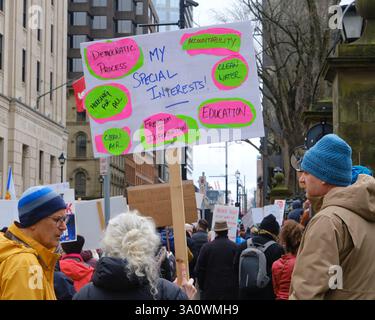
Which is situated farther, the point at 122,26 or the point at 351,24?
the point at 122,26

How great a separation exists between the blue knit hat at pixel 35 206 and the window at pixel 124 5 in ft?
337

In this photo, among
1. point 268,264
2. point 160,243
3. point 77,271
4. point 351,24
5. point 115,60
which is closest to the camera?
point 160,243

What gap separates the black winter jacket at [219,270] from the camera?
10898 millimetres

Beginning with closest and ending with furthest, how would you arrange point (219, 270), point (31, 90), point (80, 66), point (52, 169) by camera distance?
1. point (219, 270)
2. point (31, 90)
3. point (52, 169)
4. point (80, 66)

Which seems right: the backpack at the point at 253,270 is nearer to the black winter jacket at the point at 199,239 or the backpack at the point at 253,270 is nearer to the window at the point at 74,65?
the black winter jacket at the point at 199,239

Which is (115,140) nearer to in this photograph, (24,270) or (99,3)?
(24,270)

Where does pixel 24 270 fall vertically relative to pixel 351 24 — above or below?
below

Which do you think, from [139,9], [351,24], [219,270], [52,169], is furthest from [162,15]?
[219,270]

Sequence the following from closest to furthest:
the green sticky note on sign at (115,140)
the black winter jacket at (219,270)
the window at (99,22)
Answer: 1. the green sticky note on sign at (115,140)
2. the black winter jacket at (219,270)
3. the window at (99,22)

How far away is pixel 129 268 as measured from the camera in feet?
12.6

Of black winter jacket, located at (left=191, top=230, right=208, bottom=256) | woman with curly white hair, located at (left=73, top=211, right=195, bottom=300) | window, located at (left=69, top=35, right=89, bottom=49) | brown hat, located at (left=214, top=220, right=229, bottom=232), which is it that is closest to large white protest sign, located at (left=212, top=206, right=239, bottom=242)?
black winter jacket, located at (left=191, top=230, right=208, bottom=256)

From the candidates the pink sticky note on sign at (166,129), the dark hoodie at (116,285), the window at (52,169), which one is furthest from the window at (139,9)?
the dark hoodie at (116,285)

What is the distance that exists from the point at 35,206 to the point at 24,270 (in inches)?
19.9

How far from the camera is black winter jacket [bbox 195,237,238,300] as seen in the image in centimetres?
1090
